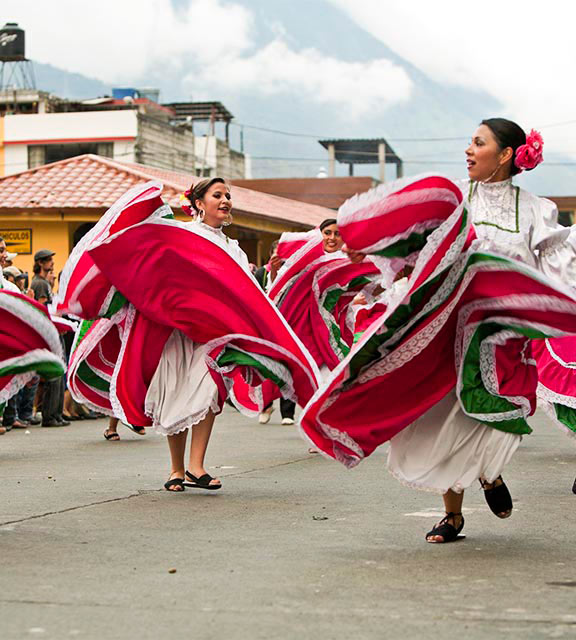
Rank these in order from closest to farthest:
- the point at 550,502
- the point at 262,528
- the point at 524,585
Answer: the point at 524,585, the point at 262,528, the point at 550,502

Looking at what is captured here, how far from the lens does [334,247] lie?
10469 mm

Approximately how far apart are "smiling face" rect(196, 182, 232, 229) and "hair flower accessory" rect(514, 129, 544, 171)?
2049 millimetres

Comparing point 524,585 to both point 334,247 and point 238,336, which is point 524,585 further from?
point 334,247

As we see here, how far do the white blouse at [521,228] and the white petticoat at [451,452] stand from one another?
0.93 meters

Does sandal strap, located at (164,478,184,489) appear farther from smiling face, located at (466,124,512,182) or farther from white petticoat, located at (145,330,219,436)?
smiling face, located at (466,124,512,182)

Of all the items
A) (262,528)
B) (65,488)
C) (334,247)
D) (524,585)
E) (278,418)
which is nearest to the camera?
(524,585)

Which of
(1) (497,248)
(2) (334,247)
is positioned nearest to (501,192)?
(1) (497,248)

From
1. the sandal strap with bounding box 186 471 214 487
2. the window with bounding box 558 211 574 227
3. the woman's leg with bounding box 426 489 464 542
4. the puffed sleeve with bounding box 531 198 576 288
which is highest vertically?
the window with bounding box 558 211 574 227

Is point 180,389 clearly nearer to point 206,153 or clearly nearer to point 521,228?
point 521,228

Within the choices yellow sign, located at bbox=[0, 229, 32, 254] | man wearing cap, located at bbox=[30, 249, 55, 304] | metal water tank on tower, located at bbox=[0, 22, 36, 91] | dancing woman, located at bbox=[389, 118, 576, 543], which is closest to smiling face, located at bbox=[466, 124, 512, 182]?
dancing woman, located at bbox=[389, 118, 576, 543]

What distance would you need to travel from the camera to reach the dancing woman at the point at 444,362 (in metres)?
5.37

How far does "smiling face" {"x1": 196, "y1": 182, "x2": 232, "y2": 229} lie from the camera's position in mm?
7746

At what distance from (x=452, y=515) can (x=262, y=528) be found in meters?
0.92

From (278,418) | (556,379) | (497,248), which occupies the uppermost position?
(497,248)
